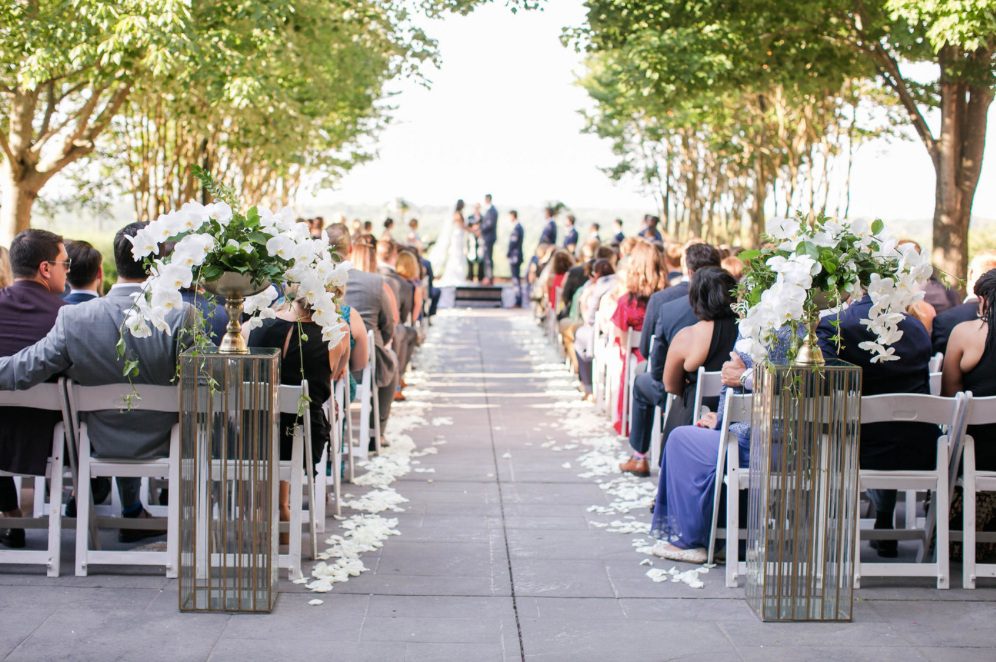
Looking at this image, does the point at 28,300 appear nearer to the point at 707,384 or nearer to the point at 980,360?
the point at 707,384

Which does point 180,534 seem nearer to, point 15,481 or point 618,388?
point 15,481

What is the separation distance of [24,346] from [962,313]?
18.2 feet

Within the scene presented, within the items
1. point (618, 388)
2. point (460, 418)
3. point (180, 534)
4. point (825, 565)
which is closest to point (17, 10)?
point (460, 418)

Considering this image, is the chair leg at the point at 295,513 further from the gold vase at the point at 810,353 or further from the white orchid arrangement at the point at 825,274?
the gold vase at the point at 810,353

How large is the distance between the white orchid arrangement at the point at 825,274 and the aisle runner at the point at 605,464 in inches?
59.4

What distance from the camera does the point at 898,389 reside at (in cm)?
666

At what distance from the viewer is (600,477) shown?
9.53m

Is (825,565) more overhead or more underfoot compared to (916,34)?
more underfoot

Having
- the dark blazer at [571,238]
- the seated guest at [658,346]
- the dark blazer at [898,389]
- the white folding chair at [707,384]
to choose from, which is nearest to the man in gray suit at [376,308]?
the seated guest at [658,346]

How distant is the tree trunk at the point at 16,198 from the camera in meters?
16.9

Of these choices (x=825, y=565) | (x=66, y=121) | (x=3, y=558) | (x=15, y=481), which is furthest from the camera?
(x=66, y=121)

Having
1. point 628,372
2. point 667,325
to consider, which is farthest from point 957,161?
point 667,325

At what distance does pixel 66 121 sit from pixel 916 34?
1084cm

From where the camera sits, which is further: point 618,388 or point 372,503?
point 618,388
